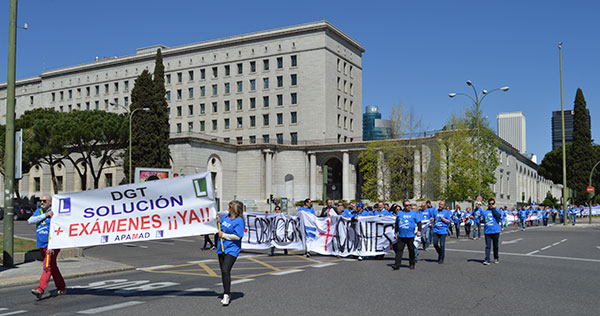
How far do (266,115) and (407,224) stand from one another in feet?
215

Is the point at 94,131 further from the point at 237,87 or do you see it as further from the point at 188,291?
the point at 188,291

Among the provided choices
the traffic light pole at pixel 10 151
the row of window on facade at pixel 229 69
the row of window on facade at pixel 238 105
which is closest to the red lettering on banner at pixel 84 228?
the traffic light pole at pixel 10 151

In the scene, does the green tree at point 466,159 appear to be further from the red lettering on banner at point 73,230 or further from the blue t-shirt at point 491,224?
the red lettering on banner at point 73,230

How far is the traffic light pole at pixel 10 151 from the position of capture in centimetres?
1391

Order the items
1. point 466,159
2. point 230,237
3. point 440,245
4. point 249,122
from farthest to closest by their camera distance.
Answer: point 249,122, point 466,159, point 440,245, point 230,237

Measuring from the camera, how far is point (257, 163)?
238 ft

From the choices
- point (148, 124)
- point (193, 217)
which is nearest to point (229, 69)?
point (148, 124)

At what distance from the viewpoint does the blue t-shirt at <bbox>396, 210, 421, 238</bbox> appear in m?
14.7

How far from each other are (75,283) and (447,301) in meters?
7.81

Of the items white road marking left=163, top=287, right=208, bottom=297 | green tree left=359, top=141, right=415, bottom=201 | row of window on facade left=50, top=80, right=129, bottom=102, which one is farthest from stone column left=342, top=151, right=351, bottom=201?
white road marking left=163, top=287, right=208, bottom=297

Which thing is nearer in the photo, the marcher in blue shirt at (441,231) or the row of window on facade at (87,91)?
the marcher in blue shirt at (441,231)

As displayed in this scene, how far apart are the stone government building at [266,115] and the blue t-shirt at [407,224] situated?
50.0 metres

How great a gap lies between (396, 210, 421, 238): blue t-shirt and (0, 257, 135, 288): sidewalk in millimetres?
7102

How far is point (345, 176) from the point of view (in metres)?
73.7
